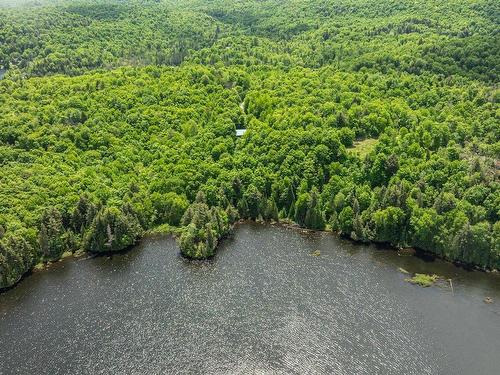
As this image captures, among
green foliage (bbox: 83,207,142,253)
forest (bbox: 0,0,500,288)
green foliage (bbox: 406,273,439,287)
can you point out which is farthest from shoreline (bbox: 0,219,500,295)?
green foliage (bbox: 406,273,439,287)

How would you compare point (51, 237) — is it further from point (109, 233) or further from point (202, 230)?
point (202, 230)

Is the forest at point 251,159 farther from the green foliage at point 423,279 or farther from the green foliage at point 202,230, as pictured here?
the green foliage at point 423,279

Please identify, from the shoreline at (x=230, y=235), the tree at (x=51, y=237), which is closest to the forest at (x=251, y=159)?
the tree at (x=51, y=237)

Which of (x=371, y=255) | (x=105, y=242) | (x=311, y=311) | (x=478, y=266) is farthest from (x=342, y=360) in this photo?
(x=105, y=242)

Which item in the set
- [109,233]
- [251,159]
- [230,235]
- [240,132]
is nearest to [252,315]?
[230,235]

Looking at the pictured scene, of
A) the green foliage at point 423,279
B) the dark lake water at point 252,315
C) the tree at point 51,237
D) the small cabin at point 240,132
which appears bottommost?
the dark lake water at point 252,315
